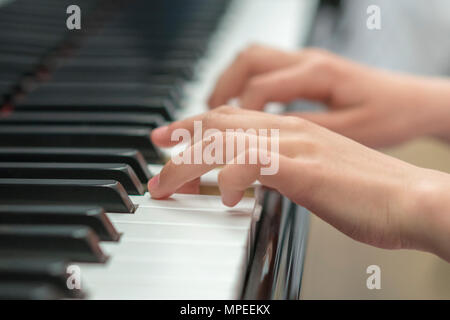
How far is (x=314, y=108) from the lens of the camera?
4.60 ft

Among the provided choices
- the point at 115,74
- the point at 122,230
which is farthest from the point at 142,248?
the point at 115,74

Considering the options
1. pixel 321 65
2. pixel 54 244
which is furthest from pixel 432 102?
pixel 54 244

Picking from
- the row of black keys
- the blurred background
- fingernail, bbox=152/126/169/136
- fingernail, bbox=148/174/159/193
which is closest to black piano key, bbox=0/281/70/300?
the row of black keys

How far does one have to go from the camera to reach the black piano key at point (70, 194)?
72 cm

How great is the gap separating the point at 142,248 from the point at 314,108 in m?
0.85

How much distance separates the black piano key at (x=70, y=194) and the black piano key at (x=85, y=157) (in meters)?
0.10

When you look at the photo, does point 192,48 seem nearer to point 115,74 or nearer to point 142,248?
point 115,74

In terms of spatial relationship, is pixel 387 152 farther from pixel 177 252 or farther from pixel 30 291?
pixel 30 291

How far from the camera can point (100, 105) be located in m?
1.03

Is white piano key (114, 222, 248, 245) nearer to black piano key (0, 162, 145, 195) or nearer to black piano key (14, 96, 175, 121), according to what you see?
black piano key (0, 162, 145, 195)

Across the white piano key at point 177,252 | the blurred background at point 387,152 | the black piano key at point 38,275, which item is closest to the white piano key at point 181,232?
the white piano key at point 177,252

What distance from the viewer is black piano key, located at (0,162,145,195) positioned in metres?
0.77

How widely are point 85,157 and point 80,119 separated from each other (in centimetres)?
17

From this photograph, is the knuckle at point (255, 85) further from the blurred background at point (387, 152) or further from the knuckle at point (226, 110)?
the knuckle at point (226, 110)
